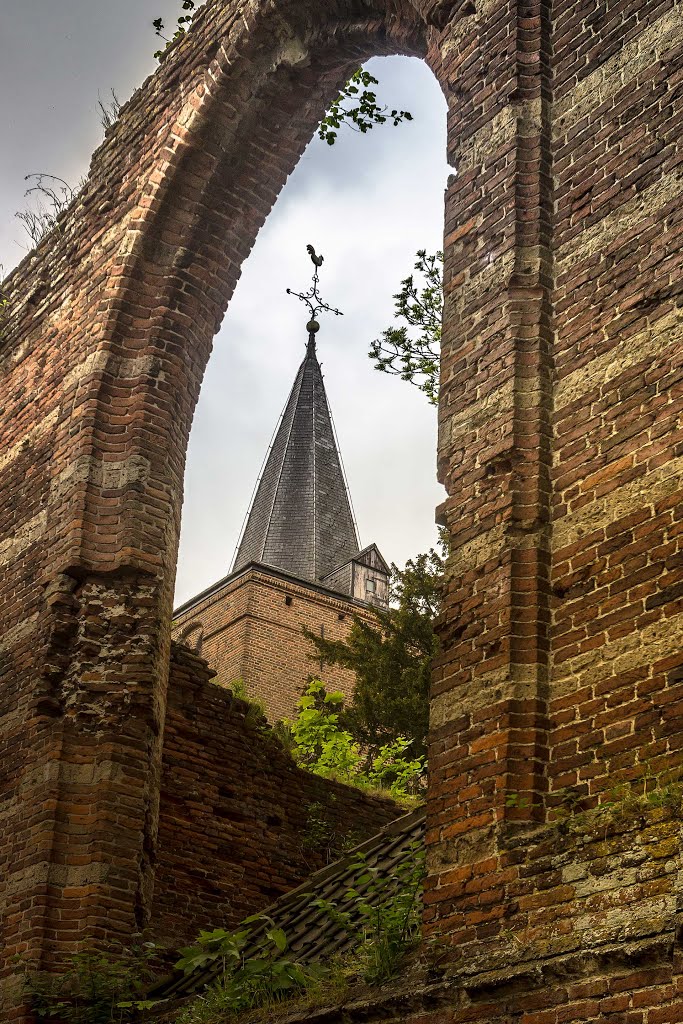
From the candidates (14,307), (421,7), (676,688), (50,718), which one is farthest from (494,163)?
(14,307)

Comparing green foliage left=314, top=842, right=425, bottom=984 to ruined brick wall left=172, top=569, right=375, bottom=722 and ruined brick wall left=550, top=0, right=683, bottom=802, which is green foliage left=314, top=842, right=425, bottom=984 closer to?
ruined brick wall left=550, top=0, right=683, bottom=802

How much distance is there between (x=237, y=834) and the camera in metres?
9.29

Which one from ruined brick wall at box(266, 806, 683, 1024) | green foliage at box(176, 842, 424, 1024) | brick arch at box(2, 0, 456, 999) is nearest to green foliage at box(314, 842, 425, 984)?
green foliage at box(176, 842, 424, 1024)

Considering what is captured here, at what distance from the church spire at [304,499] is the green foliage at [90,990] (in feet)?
86.0

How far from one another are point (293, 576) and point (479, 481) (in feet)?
87.5

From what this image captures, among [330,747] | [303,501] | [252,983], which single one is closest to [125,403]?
[252,983]

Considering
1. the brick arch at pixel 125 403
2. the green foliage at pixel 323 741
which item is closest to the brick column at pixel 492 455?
the brick arch at pixel 125 403

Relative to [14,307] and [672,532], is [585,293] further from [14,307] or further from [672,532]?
[14,307]

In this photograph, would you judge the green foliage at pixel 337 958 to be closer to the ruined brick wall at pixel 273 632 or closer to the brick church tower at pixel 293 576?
the brick church tower at pixel 293 576

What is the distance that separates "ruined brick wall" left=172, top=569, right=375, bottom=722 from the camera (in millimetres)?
29891

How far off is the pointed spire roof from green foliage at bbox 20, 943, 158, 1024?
26256 millimetres

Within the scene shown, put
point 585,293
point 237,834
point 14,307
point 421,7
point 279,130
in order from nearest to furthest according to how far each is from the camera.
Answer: point 585,293 < point 421,7 < point 237,834 < point 279,130 < point 14,307

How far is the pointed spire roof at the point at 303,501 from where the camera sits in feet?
113

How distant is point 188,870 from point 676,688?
561 cm
